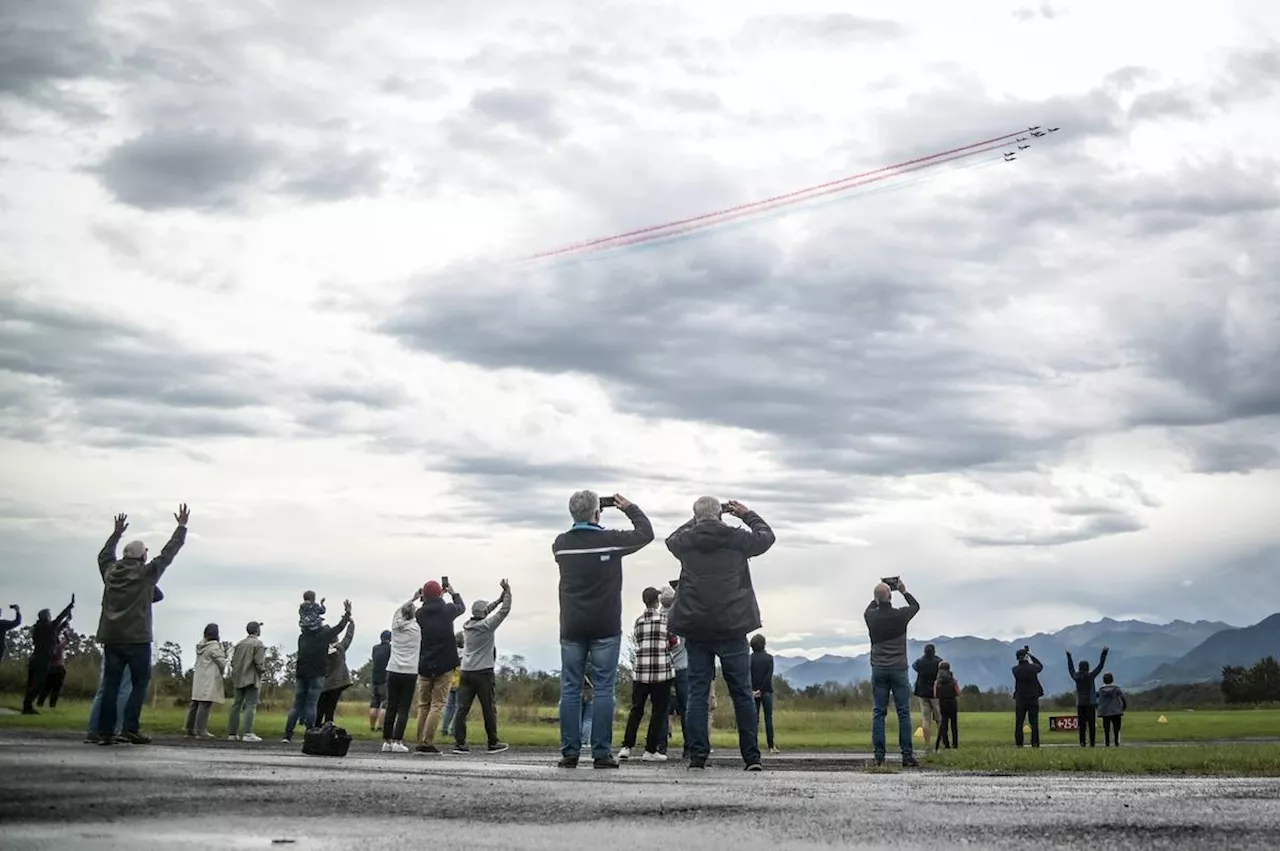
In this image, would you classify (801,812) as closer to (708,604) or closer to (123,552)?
(708,604)

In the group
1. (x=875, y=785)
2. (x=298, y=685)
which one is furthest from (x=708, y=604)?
(x=298, y=685)

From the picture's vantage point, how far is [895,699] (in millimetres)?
15938

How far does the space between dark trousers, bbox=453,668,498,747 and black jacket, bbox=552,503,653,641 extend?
5.23m

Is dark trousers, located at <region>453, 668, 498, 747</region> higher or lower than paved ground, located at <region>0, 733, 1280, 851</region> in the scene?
higher

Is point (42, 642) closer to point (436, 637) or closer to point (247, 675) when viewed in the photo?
point (247, 675)

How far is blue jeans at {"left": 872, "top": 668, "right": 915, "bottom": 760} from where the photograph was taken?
15742 mm

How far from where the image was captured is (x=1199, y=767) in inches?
576

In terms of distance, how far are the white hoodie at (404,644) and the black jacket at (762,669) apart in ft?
19.8

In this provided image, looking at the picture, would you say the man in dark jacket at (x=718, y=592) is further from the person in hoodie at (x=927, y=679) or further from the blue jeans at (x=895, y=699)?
the person in hoodie at (x=927, y=679)

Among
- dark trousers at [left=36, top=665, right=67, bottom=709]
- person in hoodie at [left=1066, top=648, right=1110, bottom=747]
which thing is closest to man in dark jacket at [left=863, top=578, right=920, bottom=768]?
person in hoodie at [left=1066, top=648, right=1110, bottom=747]

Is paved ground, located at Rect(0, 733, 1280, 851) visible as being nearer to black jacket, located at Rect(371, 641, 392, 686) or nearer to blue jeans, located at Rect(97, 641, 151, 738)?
blue jeans, located at Rect(97, 641, 151, 738)

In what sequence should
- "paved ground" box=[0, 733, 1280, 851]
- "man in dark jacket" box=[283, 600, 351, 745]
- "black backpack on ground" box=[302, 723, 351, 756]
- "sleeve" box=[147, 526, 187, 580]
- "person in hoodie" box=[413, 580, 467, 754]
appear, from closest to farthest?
1. "paved ground" box=[0, 733, 1280, 851]
2. "black backpack on ground" box=[302, 723, 351, 756]
3. "sleeve" box=[147, 526, 187, 580]
4. "person in hoodie" box=[413, 580, 467, 754]
5. "man in dark jacket" box=[283, 600, 351, 745]

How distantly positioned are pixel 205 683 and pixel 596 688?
10492mm

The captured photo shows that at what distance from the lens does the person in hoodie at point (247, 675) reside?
67.9ft
